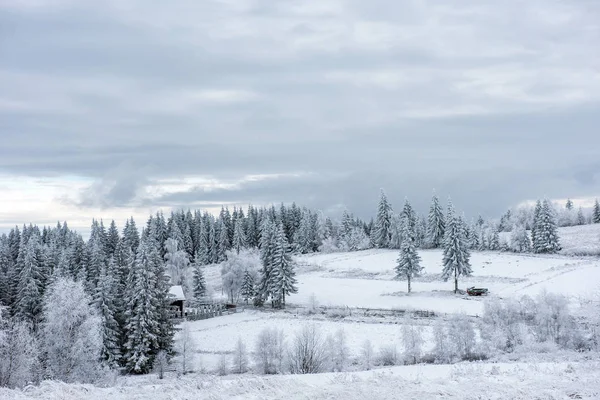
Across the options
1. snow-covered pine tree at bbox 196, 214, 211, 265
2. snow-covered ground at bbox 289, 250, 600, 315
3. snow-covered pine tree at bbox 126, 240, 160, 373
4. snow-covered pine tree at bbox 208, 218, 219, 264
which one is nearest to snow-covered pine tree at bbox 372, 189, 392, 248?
snow-covered ground at bbox 289, 250, 600, 315

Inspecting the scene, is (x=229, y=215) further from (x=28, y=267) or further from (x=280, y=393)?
(x=280, y=393)

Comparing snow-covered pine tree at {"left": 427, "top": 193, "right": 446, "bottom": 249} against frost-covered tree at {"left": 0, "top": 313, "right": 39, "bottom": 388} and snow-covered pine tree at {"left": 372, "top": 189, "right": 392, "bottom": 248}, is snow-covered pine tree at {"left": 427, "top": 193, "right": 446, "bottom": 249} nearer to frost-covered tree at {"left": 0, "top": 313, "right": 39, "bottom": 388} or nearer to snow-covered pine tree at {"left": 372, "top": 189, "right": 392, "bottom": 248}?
snow-covered pine tree at {"left": 372, "top": 189, "right": 392, "bottom": 248}

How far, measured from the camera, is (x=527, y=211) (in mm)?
175000

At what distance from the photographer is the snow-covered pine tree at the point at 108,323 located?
42.2 metres

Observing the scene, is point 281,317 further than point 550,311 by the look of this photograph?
Yes

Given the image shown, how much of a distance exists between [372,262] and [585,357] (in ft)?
223

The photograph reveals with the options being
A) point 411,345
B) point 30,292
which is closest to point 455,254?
point 411,345

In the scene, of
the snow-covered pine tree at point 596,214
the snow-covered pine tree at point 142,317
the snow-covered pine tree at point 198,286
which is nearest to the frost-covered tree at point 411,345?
the snow-covered pine tree at point 142,317

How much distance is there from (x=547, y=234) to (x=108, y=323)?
77.7 m

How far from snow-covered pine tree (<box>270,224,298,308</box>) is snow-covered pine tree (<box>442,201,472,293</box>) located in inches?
856

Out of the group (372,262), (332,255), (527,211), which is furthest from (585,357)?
(527,211)

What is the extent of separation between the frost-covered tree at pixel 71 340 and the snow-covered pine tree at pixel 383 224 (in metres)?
80.7

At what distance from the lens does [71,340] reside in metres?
36.2

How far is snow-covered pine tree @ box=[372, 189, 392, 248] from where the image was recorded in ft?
362
